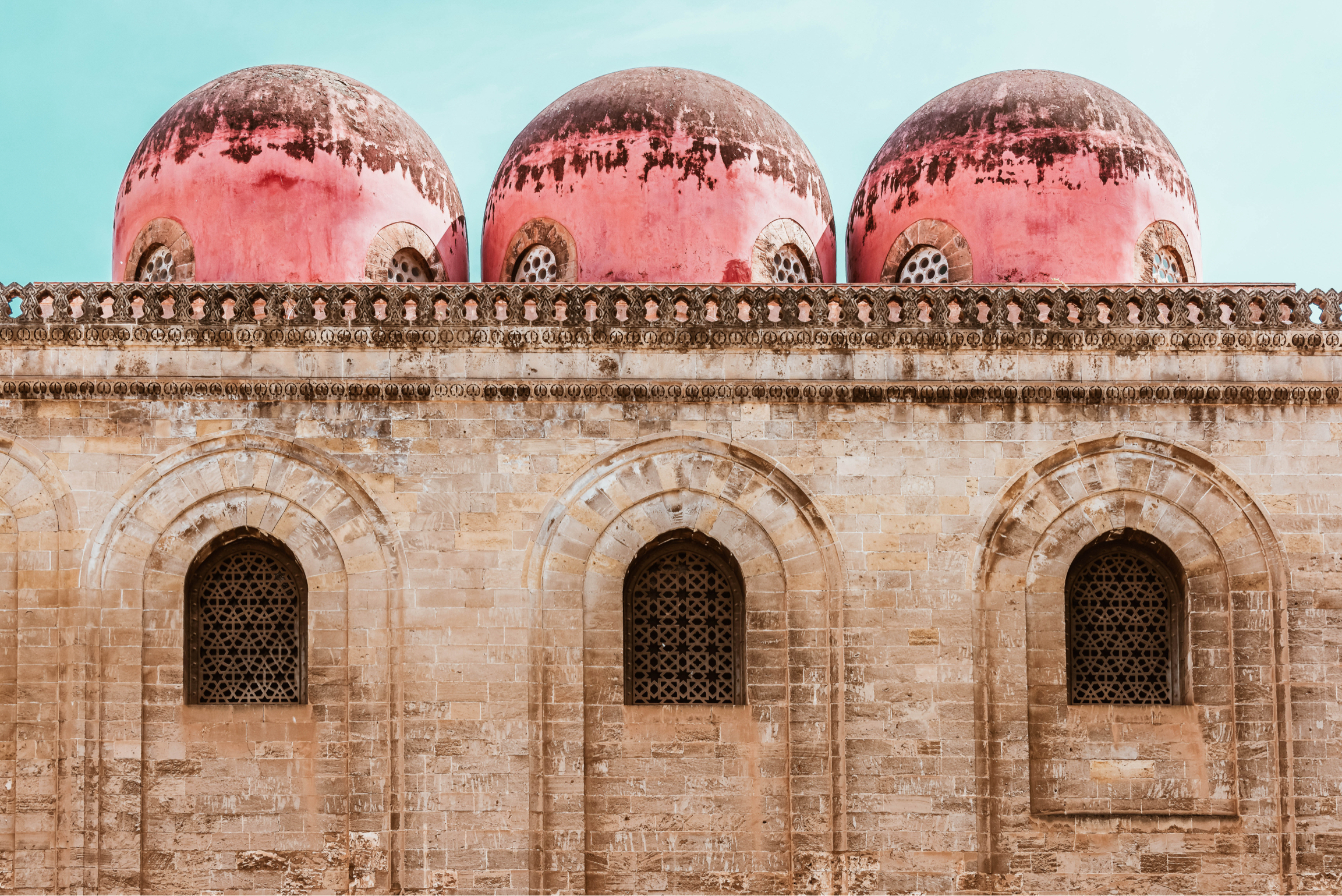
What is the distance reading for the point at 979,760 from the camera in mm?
8789

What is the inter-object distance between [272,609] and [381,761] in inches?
50.7

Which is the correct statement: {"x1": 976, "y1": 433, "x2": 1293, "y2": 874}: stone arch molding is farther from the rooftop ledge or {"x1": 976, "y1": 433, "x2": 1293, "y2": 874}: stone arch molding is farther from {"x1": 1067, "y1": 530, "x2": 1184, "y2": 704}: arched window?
the rooftop ledge

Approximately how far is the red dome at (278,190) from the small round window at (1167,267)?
5863mm

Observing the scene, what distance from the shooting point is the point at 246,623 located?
9.04 meters

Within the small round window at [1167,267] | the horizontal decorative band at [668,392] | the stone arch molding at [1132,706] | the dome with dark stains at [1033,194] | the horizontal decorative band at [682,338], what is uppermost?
the dome with dark stains at [1033,194]

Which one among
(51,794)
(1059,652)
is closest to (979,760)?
(1059,652)

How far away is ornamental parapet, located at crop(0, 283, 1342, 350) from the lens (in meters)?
8.98

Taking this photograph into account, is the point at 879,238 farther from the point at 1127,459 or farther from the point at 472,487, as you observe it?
the point at 472,487

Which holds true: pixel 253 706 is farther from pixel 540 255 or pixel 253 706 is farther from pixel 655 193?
pixel 655 193

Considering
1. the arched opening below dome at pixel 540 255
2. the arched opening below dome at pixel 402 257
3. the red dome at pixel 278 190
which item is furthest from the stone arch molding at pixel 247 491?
the arched opening below dome at pixel 540 255

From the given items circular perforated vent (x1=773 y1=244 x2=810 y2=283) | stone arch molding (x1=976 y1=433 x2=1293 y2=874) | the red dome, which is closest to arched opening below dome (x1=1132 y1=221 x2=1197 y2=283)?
stone arch molding (x1=976 y1=433 x2=1293 y2=874)

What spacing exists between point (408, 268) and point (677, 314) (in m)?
3.08

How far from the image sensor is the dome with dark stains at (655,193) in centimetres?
1062

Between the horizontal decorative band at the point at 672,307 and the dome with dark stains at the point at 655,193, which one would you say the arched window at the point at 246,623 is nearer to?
the horizontal decorative band at the point at 672,307
